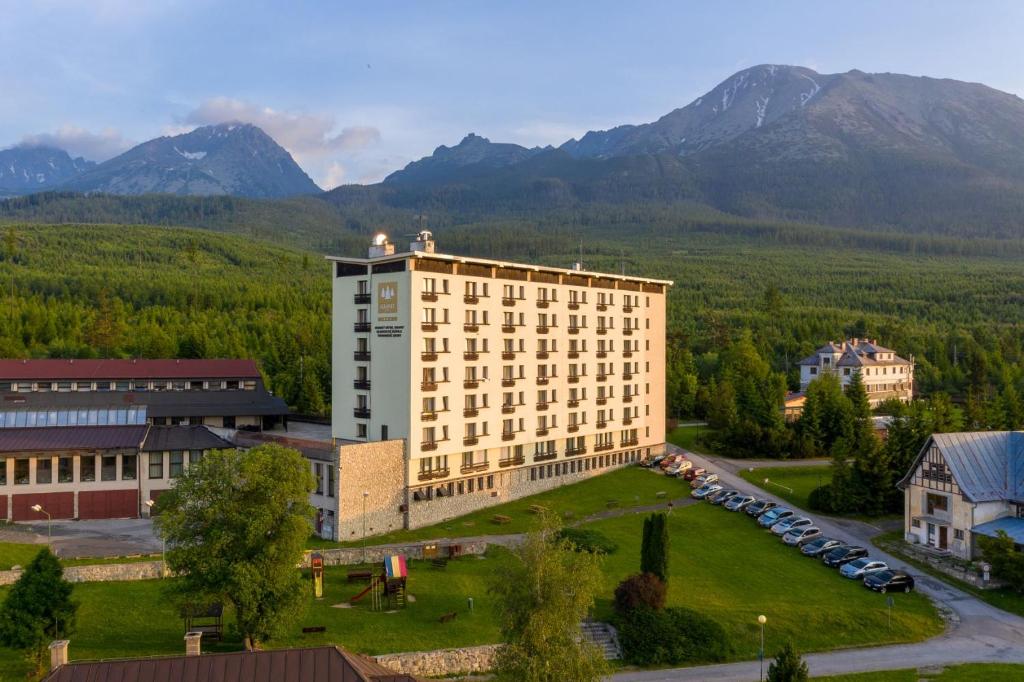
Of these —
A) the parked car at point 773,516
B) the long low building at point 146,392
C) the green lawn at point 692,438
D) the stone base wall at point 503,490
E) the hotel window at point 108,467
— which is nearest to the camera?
the parked car at point 773,516

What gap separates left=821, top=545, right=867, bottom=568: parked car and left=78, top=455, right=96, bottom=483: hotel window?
5009 centimetres

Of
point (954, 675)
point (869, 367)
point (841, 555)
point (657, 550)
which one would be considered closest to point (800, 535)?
point (841, 555)

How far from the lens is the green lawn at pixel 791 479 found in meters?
64.9

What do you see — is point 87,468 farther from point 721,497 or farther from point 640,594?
point 721,497

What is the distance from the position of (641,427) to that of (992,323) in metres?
124

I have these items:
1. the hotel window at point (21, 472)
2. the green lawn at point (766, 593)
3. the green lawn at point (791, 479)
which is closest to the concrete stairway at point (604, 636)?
the green lawn at point (766, 593)

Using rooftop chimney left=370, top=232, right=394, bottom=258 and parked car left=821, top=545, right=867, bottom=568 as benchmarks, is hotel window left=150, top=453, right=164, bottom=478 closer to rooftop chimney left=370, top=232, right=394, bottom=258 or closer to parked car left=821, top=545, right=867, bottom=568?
rooftop chimney left=370, top=232, right=394, bottom=258

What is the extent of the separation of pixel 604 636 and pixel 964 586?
901 inches

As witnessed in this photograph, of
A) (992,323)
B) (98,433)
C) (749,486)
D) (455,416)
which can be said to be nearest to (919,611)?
(749,486)

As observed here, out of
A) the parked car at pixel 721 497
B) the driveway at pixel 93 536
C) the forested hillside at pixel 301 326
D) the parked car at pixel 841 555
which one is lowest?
the parked car at pixel 841 555

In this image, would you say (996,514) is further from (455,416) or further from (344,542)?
(344,542)

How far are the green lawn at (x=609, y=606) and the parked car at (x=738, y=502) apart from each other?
6.98m

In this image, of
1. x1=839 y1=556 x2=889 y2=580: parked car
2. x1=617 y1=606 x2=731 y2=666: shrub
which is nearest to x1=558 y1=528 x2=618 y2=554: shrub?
x1=617 y1=606 x2=731 y2=666: shrub

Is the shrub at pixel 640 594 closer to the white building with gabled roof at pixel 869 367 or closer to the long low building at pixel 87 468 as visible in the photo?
the long low building at pixel 87 468
